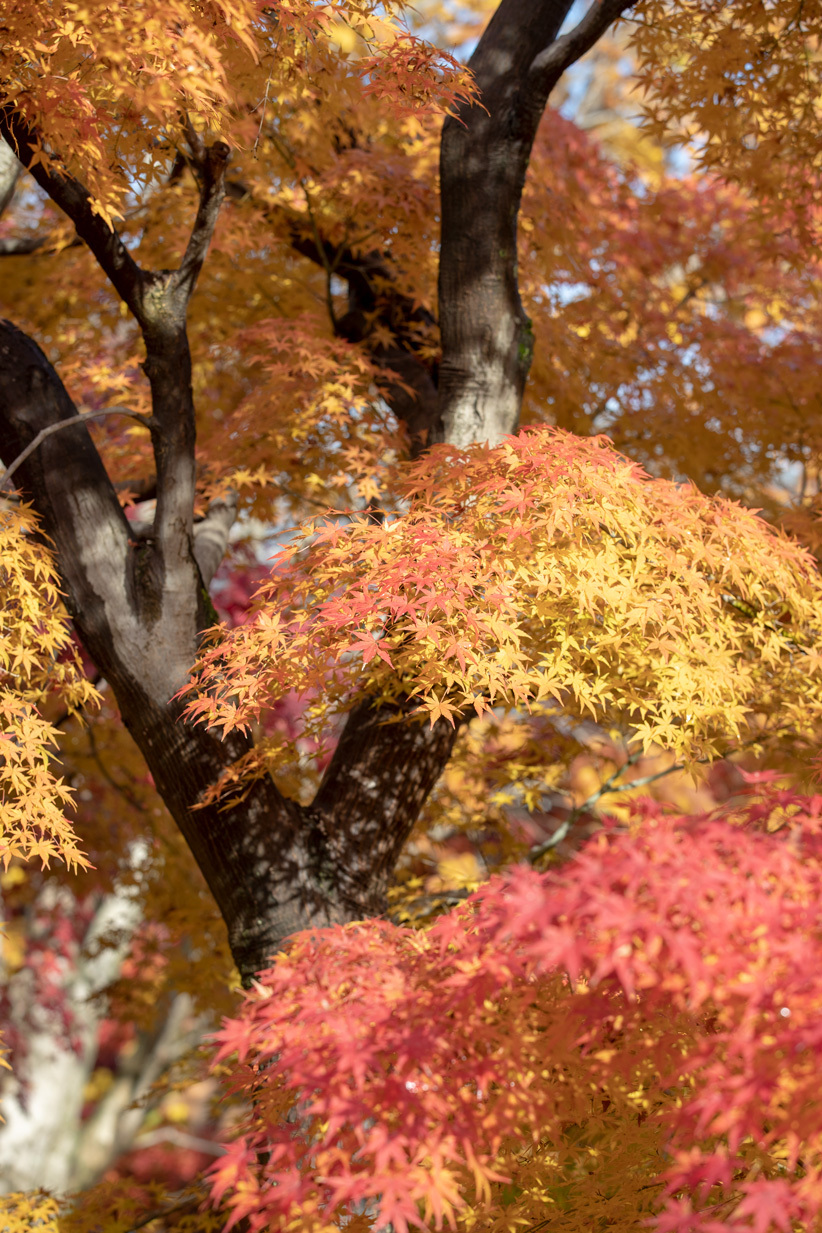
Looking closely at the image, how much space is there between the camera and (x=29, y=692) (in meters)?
2.47

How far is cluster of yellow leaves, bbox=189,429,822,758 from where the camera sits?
211cm

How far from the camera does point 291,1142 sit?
1.68 metres

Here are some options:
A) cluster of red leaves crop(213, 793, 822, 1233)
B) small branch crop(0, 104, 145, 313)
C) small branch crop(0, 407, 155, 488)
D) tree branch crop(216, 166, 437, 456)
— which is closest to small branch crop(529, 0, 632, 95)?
tree branch crop(216, 166, 437, 456)

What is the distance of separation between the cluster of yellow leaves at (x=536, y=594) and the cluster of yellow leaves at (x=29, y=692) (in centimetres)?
46

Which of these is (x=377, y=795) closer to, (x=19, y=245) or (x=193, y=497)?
(x=193, y=497)

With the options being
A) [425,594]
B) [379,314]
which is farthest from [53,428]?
[379,314]

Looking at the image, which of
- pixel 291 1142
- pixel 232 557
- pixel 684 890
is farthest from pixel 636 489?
pixel 232 557

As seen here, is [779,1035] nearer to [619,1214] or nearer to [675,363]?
[619,1214]

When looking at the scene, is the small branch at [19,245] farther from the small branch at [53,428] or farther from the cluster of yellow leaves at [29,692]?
the cluster of yellow leaves at [29,692]

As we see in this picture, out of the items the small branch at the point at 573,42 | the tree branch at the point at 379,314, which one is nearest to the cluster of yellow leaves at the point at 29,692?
the tree branch at the point at 379,314

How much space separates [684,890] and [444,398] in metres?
2.48

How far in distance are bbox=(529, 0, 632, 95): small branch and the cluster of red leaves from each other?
288 centimetres

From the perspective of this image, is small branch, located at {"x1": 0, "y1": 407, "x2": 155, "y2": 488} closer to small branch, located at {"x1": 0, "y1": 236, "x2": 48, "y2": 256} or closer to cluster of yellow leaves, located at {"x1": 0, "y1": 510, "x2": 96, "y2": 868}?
cluster of yellow leaves, located at {"x1": 0, "y1": 510, "x2": 96, "y2": 868}

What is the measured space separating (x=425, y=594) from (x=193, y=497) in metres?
1.41
